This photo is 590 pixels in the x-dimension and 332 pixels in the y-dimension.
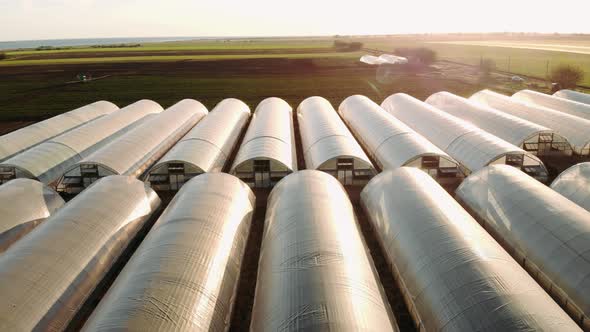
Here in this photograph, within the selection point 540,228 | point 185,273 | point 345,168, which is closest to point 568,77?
point 345,168

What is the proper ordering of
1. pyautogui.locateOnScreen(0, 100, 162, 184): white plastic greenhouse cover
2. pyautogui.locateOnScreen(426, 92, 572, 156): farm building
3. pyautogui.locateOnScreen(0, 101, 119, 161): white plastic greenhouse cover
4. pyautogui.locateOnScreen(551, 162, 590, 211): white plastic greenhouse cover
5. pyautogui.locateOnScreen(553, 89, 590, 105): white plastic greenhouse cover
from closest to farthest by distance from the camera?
1. pyautogui.locateOnScreen(551, 162, 590, 211): white plastic greenhouse cover
2. pyautogui.locateOnScreen(0, 100, 162, 184): white plastic greenhouse cover
3. pyautogui.locateOnScreen(426, 92, 572, 156): farm building
4. pyautogui.locateOnScreen(0, 101, 119, 161): white plastic greenhouse cover
5. pyautogui.locateOnScreen(553, 89, 590, 105): white plastic greenhouse cover

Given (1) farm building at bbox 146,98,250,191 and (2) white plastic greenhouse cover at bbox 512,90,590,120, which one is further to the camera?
(2) white plastic greenhouse cover at bbox 512,90,590,120

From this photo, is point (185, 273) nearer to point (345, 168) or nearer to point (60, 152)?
point (345, 168)

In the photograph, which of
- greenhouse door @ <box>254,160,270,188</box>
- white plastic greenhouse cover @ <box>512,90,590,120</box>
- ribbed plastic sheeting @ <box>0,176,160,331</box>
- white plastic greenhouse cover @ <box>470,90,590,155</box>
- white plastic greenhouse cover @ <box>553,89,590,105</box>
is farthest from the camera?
white plastic greenhouse cover @ <box>553,89,590,105</box>

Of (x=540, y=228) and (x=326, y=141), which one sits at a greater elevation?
(x=326, y=141)

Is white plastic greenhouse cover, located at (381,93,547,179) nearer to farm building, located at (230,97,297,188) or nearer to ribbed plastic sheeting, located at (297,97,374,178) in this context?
ribbed plastic sheeting, located at (297,97,374,178)

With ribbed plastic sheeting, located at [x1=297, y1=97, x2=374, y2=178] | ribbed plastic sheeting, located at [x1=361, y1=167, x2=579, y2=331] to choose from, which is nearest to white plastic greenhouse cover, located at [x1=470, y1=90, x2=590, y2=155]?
ribbed plastic sheeting, located at [x1=297, y1=97, x2=374, y2=178]
